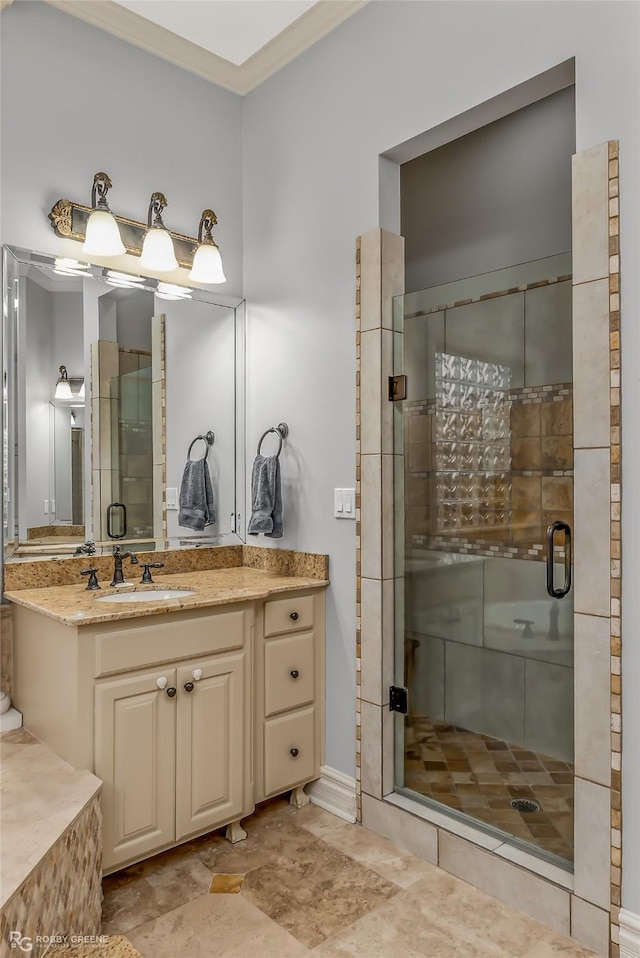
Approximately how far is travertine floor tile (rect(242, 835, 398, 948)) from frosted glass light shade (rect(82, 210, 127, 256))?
7.28ft

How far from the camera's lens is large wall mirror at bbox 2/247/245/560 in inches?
92.4

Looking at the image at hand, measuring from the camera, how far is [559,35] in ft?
6.06

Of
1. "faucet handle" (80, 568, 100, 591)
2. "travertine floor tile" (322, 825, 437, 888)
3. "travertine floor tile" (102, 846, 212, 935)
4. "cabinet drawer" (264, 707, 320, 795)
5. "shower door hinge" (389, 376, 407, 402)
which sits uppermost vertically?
"shower door hinge" (389, 376, 407, 402)

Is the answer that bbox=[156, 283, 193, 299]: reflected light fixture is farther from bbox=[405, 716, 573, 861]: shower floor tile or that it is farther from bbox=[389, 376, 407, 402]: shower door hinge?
bbox=[405, 716, 573, 861]: shower floor tile

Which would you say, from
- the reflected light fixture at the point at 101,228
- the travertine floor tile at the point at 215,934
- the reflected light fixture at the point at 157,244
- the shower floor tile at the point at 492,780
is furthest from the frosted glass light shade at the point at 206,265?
the travertine floor tile at the point at 215,934

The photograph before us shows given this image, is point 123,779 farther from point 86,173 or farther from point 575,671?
point 86,173

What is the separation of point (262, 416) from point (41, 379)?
0.91m

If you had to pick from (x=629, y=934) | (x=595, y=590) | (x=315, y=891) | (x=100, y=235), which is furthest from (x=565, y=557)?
(x=100, y=235)

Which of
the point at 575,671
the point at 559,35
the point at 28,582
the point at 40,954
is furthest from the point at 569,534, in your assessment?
the point at 28,582

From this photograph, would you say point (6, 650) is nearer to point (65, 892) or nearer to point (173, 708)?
point (173, 708)

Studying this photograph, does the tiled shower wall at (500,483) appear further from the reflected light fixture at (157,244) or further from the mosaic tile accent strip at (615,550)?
the reflected light fixture at (157,244)

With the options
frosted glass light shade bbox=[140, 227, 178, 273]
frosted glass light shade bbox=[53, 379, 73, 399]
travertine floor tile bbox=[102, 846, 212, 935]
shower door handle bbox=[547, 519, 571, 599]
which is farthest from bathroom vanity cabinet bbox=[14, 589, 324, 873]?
frosted glass light shade bbox=[140, 227, 178, 273]

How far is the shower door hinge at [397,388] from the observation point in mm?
2326

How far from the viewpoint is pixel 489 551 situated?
2.11 m
